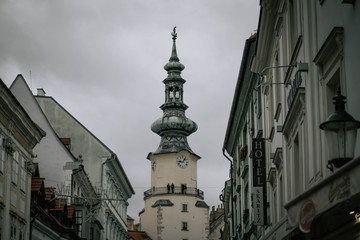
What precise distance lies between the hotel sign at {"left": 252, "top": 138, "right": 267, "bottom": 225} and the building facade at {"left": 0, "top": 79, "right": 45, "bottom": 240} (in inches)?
295

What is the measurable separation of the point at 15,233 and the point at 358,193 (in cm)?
1999

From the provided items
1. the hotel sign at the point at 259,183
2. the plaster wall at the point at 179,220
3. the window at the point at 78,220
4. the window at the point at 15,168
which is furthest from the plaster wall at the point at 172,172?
the hotel sign at the point at 259,183

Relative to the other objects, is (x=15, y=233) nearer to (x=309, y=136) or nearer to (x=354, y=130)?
(x=309, y=136)

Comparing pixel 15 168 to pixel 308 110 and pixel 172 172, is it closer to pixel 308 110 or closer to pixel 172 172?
pixel 308 110

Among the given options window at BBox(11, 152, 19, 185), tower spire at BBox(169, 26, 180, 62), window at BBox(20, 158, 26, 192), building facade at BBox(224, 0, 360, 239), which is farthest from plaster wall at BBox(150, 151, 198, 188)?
building facade at BBox(224, 0, 360, 239)

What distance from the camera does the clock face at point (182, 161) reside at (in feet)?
325

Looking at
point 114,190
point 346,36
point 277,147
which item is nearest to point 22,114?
point 277,147

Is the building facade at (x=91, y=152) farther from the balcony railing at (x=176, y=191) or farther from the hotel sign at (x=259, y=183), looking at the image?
the balcony railing at (x=176, y=191)

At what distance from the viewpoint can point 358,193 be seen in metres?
7.53

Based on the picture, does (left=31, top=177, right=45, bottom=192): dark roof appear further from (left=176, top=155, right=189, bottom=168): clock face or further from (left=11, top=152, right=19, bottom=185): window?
(left=176, top=155, right=189, bottom=168): clock face

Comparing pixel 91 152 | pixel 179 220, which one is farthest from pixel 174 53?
pixel 91 152

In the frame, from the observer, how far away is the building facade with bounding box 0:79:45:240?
2408 centimetres

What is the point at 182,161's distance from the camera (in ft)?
326

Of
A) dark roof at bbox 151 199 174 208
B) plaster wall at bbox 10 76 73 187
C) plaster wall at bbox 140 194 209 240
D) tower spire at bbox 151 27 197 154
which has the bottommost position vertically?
plaster wall at bbox 10 76 73 187
